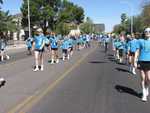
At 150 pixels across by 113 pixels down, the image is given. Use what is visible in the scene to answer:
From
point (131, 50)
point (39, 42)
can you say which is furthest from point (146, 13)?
point (131, 50)

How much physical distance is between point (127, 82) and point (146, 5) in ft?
270

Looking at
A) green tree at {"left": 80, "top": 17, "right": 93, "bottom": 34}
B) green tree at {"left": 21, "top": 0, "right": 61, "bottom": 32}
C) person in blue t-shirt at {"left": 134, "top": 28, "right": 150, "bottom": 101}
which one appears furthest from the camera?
green tree at {"left": 80, "top": 17, "right": 93, "bottom": 34}

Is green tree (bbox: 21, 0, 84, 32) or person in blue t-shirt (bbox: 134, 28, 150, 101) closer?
person in blue t-shirt (bbox: 134, 28, 150, 101)

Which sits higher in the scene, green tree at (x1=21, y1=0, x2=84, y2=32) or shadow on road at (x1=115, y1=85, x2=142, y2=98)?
green tree at (x1=21, y1=0, x2=84, y2=32)

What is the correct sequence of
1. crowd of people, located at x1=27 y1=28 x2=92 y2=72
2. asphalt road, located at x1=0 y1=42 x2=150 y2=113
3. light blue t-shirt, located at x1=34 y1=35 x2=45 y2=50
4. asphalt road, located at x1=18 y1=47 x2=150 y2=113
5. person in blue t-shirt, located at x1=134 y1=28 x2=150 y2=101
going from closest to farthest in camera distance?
1. asphalt road, located at x1=18 y1=47 x2=150 y2=113
2. asphalt road, located at x1=0 y1=42 x2=150 y2=113
3. person in blue t-shirt, located at x1=134 y1=28 x2=150 y2=101
4. light blue t-shirt, located at x1=34 y1=35 x2=45 y2=50
5. crowd of people, located at x1=27 y1=28 x2=92 y2=72

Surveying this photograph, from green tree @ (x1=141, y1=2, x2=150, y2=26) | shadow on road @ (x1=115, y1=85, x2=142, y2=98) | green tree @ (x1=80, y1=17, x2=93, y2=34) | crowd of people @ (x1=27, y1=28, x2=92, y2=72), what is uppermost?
green tree @ (x1=141, y1=2, x2=150, y2=26)

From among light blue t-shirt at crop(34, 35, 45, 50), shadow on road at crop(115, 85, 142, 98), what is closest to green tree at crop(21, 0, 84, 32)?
light blue t-shirt at crop(34, 35, 45, 50)

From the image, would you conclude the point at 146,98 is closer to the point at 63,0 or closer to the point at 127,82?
the point at 127,82

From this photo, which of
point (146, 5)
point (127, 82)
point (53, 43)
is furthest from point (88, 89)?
point (146, 5)

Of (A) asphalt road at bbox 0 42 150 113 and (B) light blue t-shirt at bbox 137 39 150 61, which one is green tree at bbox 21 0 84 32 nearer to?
(A) asphalt road at bbox 0 42 150 113

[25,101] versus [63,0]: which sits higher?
[63,0]

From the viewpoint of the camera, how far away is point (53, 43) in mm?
25141

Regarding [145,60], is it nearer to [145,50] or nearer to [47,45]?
[145,50]

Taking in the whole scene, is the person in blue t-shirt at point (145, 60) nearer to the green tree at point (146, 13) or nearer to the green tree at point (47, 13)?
the green tree at point (146, 13)
